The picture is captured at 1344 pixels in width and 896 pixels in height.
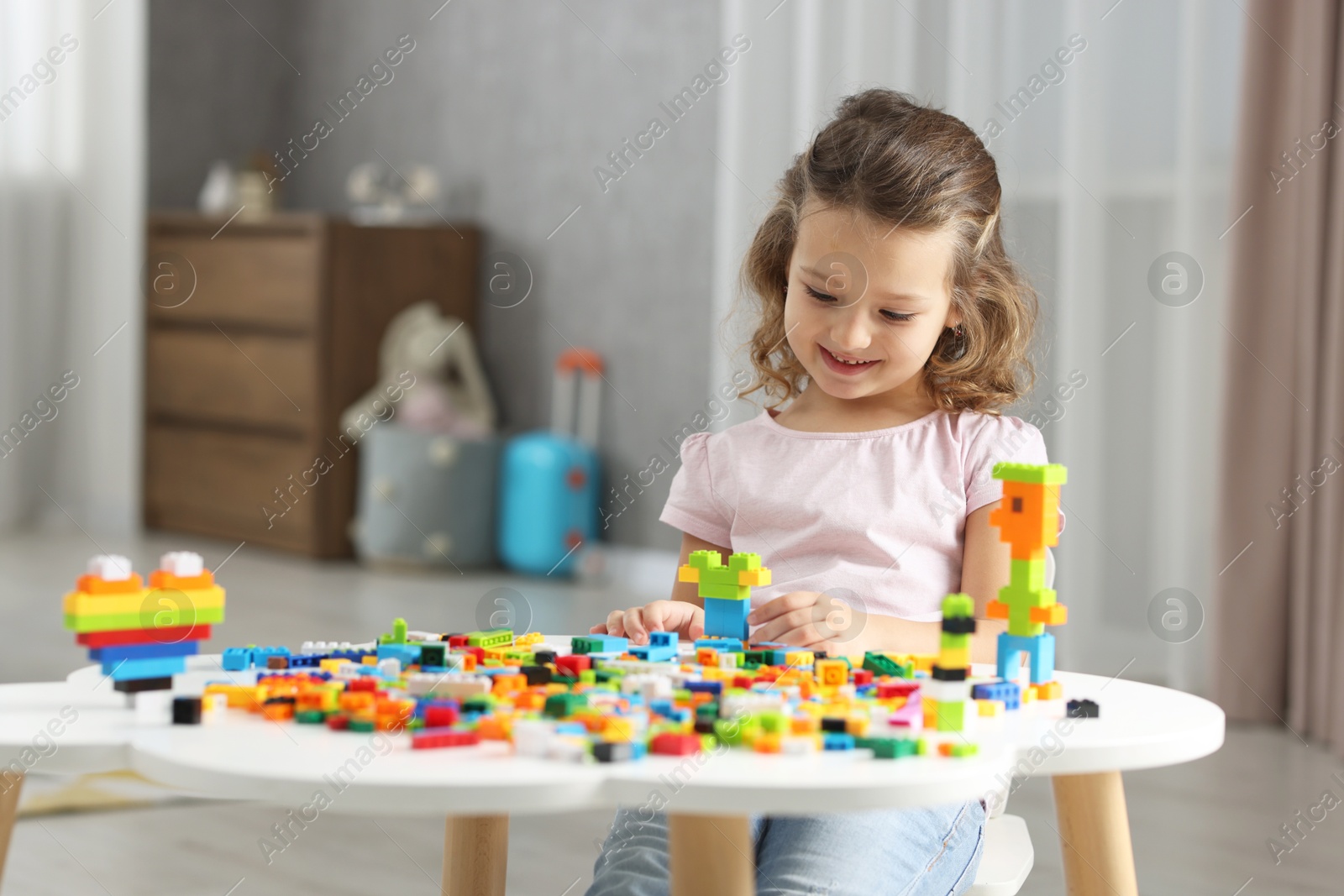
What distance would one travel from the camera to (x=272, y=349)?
4.08 metres

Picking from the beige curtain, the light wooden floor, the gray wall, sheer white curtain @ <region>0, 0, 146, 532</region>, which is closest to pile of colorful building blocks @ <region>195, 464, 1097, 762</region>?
the light wooden floor

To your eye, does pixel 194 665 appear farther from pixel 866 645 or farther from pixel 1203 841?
pixel 1203 841

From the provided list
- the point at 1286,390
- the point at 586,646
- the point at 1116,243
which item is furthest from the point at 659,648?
the point at 1116,243

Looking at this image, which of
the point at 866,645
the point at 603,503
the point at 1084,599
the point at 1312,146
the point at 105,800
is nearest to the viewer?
the point at 866,645

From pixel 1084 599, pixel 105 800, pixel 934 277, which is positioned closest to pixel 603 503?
pixel 1084 599

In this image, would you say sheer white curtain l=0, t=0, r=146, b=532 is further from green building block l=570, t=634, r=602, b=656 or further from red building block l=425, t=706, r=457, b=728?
red building block l=425, t=706, r=457, b=728

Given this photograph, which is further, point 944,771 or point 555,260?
point 555,260

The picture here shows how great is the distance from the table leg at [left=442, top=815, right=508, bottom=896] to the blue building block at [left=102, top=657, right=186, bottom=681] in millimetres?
327

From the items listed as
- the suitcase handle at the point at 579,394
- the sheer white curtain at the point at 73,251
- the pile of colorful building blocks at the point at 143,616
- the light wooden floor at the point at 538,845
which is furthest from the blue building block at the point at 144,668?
the sheer white curtain at the point at 73,251

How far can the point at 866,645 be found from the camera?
1.08 m

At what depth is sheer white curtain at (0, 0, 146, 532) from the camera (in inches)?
173

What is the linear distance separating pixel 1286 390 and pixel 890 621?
149 centimetres

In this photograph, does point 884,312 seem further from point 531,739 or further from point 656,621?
point 531,739

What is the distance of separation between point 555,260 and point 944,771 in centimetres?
337
